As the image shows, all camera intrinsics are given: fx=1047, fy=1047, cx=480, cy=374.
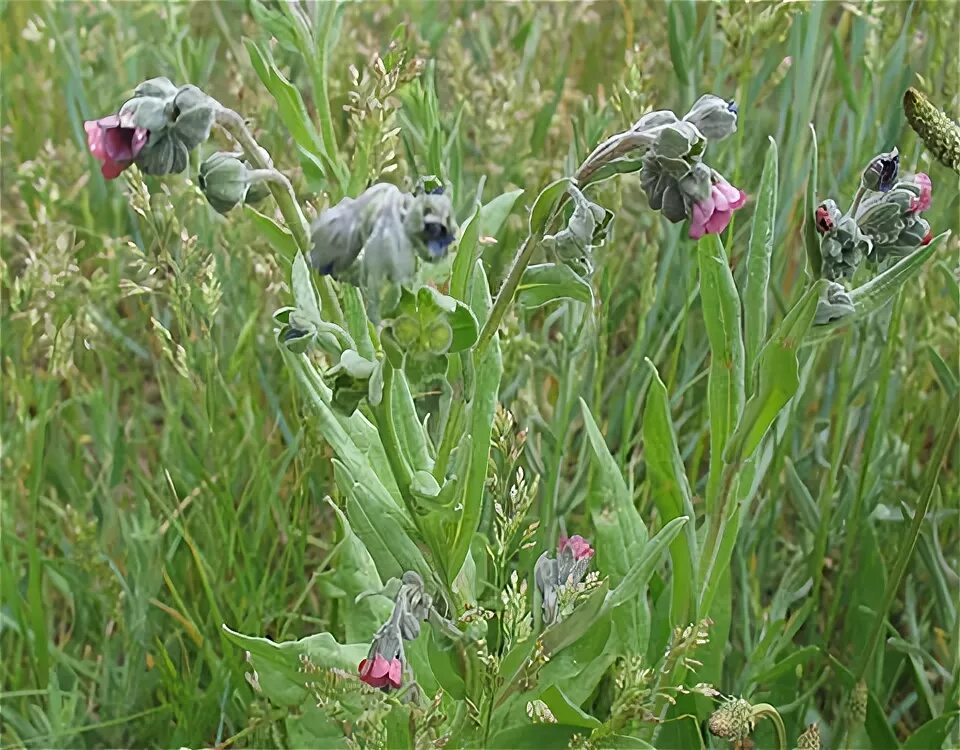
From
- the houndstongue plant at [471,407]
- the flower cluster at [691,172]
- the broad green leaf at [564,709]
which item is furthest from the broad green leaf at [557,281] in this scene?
the broad green leaf at [564,709]

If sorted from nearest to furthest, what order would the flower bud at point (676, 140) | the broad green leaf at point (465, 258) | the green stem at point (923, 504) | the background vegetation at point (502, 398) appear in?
the flower bud at point (676, 140) → the broad green leaf at point (465, 258) → the green stem at point (923, 504) → the background vegetation at point (502, 398)

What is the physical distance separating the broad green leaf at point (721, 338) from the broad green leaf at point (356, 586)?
18.1 inches

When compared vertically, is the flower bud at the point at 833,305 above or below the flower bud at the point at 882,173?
below

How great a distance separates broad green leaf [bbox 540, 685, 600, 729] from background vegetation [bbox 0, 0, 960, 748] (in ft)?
0.67

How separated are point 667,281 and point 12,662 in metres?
1.38

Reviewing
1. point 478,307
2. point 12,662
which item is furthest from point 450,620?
point 12,662

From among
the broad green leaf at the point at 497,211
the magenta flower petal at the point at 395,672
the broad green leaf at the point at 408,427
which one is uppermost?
the broad green leaf at the point at 497,211

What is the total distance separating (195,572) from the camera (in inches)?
71.2

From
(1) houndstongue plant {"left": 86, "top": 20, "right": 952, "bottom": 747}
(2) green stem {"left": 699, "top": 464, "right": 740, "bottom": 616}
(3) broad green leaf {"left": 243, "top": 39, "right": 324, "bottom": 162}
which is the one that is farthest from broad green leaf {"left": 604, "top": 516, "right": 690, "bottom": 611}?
(3) broad green leaf {"left": 243, "top": 39, "right": 324, "bottom": 162}

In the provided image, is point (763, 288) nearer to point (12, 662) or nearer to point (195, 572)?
point (195, 572)

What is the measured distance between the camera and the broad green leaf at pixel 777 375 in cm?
122

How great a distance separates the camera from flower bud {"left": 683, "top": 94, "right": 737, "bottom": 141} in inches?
41.8

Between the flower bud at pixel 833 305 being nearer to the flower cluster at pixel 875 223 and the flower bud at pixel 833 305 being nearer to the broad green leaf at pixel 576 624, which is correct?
the flower cluster at pixel 875 223

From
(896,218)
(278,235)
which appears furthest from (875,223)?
(278,235)
